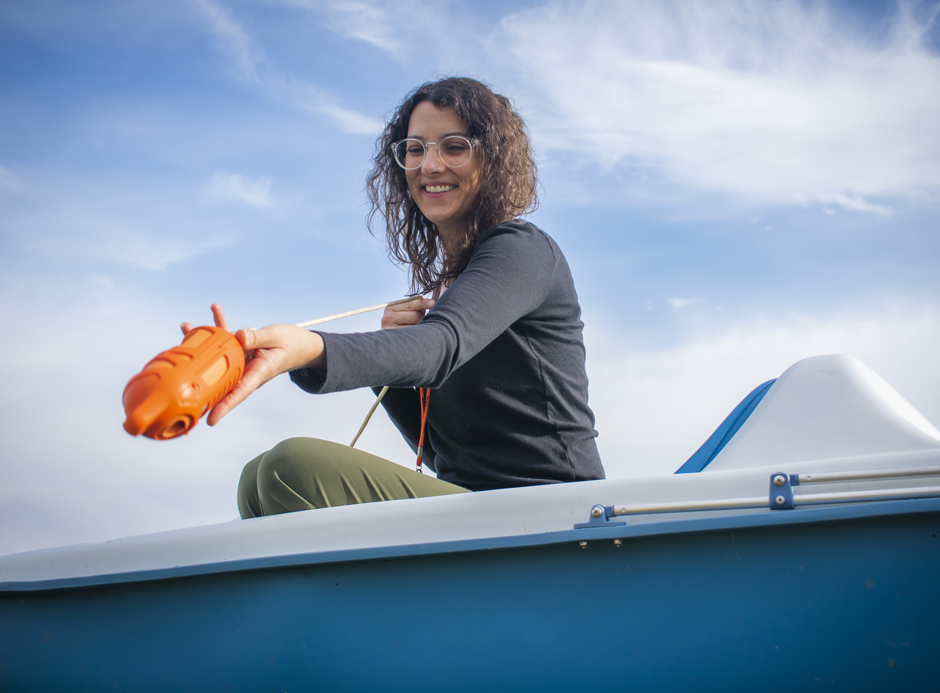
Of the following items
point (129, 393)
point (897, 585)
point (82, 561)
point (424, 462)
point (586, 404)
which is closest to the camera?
point (129, 393)

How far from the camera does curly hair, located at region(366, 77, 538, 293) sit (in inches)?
57.6

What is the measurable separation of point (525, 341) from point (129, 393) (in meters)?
0.76

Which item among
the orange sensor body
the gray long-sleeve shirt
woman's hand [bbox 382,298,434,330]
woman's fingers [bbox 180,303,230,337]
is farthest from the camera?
woman's hand [bbox 382,298,434,330]

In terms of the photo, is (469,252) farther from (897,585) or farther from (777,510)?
(897,585)

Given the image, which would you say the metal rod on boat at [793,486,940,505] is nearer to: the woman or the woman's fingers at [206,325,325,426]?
the woman

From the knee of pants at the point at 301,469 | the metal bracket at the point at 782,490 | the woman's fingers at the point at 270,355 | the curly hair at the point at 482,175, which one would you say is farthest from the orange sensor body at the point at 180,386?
the curly hair at the point at 482,175

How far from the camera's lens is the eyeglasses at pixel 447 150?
1.47 m

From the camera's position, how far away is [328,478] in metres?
1.15

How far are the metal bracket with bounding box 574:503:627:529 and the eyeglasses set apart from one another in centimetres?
82

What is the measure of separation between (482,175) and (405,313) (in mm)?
340

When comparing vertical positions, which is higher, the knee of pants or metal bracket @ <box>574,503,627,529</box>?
the knee of pants

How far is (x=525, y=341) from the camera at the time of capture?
1268 mm

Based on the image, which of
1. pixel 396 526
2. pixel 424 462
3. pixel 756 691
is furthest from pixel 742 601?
pixel 424 462

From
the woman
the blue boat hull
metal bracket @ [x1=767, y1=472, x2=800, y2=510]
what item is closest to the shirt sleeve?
the woman
